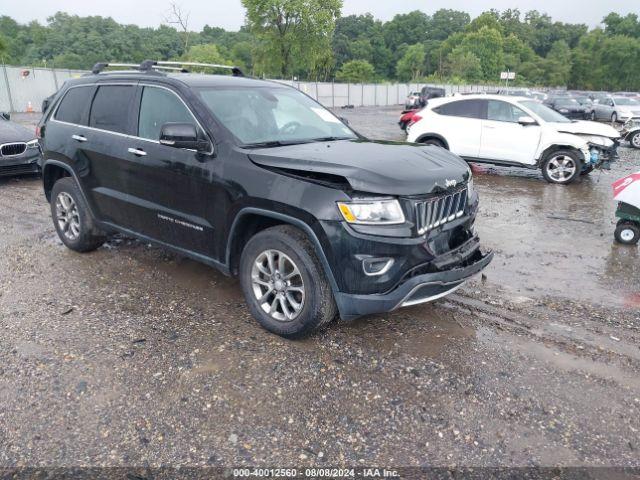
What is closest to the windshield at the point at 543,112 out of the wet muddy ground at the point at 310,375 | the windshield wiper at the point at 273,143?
the wet muddy ground at the point at 310,375

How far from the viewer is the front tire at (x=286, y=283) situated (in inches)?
139

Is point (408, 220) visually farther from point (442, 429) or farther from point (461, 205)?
point (442, 429)

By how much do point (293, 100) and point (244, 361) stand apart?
2560 millimetres

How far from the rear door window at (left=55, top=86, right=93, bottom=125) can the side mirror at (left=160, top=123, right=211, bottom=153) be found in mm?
1773

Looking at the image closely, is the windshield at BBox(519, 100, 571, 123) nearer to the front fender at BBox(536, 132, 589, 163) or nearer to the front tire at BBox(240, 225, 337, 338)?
the front fender at BBox(536, 132, 589, 163)

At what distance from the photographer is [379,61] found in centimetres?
12625

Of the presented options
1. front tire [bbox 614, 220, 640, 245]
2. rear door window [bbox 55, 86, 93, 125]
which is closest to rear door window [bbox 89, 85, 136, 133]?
rear door window [bbox 55, 86, 93, 125]

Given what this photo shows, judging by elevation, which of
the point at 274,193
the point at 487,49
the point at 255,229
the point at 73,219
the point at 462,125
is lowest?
the point at 73,219

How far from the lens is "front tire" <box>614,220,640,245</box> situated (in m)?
6.25

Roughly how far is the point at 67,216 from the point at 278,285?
3.18m

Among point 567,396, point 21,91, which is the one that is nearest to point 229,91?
point 567,396

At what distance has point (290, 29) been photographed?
52.6 m

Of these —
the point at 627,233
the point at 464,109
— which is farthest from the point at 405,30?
the point at 627,233

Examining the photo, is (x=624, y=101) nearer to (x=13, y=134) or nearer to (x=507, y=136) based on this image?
(x=507, y=136)
